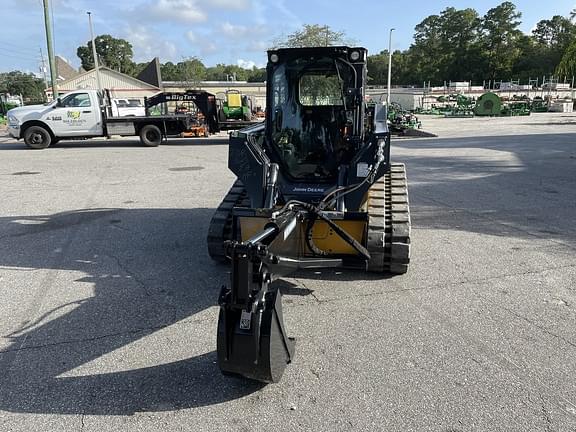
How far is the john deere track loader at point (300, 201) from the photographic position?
2.93m

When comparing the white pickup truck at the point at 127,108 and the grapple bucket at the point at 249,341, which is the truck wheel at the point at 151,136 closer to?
the white pickup truck at the point at 127,108

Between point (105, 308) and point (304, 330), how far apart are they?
1923 mm

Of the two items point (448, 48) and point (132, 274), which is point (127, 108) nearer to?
point (132, 274)

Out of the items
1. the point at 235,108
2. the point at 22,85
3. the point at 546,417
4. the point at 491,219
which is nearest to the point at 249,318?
the point at 546,417

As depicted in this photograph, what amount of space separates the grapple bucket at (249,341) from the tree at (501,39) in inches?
4343

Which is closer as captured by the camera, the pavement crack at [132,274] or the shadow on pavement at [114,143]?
the pavement crack at [132,274]

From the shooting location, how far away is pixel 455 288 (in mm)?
4840

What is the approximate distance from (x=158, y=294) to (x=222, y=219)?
1.17 meters

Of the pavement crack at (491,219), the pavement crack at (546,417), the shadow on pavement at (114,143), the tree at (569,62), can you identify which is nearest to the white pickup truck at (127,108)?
the shadow on pavement at (114,143)

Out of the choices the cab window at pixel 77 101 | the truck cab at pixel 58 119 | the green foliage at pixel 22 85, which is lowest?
the truck cab at pixel 58 119

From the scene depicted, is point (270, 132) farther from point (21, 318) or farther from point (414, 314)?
point (21, 318)

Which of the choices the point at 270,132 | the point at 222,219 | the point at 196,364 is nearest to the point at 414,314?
the point at 196,364

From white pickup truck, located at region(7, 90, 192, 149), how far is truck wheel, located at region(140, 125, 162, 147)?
388mm

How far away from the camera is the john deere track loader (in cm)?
293
